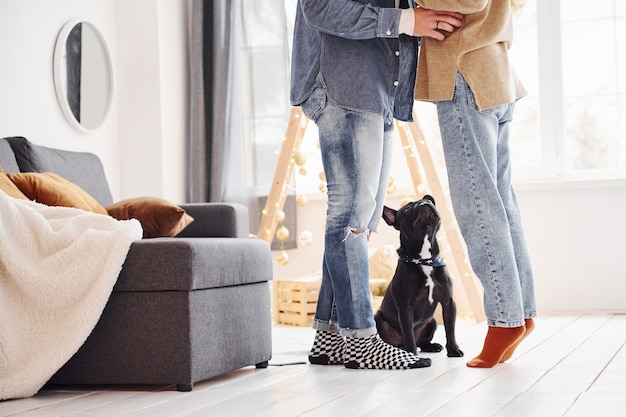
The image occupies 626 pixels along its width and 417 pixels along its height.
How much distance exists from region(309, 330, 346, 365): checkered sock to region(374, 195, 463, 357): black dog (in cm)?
18

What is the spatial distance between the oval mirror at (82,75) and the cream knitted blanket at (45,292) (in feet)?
5.72

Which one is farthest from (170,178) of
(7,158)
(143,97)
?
(7,158)

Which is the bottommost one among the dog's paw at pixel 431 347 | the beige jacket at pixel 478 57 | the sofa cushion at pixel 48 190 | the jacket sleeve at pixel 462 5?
the dog's paw at pixel 431 347

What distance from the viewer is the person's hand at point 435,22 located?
7.95 feet

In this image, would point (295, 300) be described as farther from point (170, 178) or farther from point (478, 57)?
point (478, 57)

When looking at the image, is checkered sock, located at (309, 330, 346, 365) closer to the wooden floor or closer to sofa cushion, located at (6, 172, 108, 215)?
the wooden floor

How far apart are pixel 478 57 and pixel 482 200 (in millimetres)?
396

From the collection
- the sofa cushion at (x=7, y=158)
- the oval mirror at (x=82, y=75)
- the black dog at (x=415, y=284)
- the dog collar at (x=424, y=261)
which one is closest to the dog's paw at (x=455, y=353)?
the black dog at (x=415, y=284)

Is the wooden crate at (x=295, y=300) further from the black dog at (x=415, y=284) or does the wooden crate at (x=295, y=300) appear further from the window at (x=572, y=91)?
the black dog at (x=415, y=284)

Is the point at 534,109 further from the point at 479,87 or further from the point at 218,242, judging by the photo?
the point at 218,242

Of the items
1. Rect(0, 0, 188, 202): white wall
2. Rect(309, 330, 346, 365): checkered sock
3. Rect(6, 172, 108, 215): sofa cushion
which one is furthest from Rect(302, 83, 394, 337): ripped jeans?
Rect(0, 0, 188, 202): white wall

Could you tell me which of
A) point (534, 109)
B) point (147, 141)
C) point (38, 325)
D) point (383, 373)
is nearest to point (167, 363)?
point (38, 325)

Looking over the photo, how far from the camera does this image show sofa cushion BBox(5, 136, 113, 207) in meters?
2.99

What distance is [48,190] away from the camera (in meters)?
2.61
